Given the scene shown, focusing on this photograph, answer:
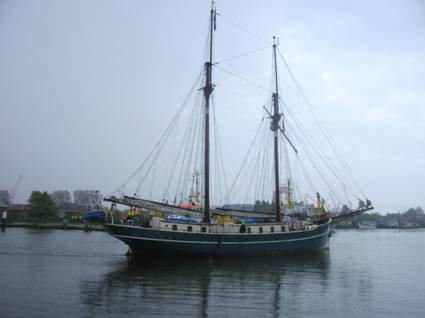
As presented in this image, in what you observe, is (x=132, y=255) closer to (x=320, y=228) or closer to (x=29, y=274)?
(x=29, y=274)

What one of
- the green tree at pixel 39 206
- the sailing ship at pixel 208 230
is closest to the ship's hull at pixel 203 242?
the sailing ship at pixel 208 230

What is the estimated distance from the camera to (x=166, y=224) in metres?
38.6

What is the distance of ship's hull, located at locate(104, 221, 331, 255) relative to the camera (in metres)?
37.8

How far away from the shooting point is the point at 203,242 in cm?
3962

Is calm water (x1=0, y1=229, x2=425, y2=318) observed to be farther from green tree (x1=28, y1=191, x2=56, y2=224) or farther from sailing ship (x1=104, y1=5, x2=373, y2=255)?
green tree (x1=28, y1=191, x2=56, y2=224)

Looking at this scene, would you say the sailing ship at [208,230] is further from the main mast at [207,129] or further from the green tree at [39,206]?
the green tree at [39,206]

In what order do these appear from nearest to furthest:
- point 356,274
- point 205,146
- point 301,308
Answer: point 301,308
point 356,274
point 205,146

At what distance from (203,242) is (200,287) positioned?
15.0 m

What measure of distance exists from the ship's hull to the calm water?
4.73 feet

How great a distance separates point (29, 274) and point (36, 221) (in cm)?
10076

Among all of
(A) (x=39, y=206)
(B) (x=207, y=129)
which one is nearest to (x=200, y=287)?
(B) (x=207, y=129)

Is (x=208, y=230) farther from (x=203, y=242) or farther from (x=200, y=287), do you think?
(x=200, y=287)

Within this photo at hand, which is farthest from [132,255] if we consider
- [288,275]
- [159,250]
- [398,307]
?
[398,307]

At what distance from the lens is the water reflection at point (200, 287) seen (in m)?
18.8
